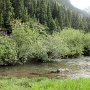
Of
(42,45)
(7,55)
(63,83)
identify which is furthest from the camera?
(42,45)

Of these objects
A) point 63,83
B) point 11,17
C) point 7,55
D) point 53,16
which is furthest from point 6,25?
point 63,83

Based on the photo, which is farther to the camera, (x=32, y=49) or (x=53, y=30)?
(x=53, y=30)

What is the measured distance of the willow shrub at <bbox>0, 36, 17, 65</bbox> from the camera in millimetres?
48781

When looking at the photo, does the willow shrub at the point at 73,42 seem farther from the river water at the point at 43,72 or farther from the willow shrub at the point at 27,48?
the river water at the point at 43,72

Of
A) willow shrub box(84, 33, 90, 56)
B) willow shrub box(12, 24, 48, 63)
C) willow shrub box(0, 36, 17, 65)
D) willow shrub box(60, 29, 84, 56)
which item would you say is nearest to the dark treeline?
willow shrub box(60, 29, 84, 56)

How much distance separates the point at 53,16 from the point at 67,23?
11294mm

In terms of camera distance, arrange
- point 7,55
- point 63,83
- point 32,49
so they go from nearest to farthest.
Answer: point 63,83, point 7,55, point 32,49

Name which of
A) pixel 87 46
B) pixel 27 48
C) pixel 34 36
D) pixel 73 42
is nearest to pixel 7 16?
pixel 73 42

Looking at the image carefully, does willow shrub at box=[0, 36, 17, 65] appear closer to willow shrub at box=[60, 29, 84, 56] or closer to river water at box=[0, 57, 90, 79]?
river water at box=[0, 57, 90, 79]

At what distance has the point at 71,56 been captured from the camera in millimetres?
75438

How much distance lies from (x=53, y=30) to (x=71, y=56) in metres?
26.5

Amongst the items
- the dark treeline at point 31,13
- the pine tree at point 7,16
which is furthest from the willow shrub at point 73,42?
the pine tree at point 7,16

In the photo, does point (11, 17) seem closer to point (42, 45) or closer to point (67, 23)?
point (42, 45)

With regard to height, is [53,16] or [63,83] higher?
[53,16]
